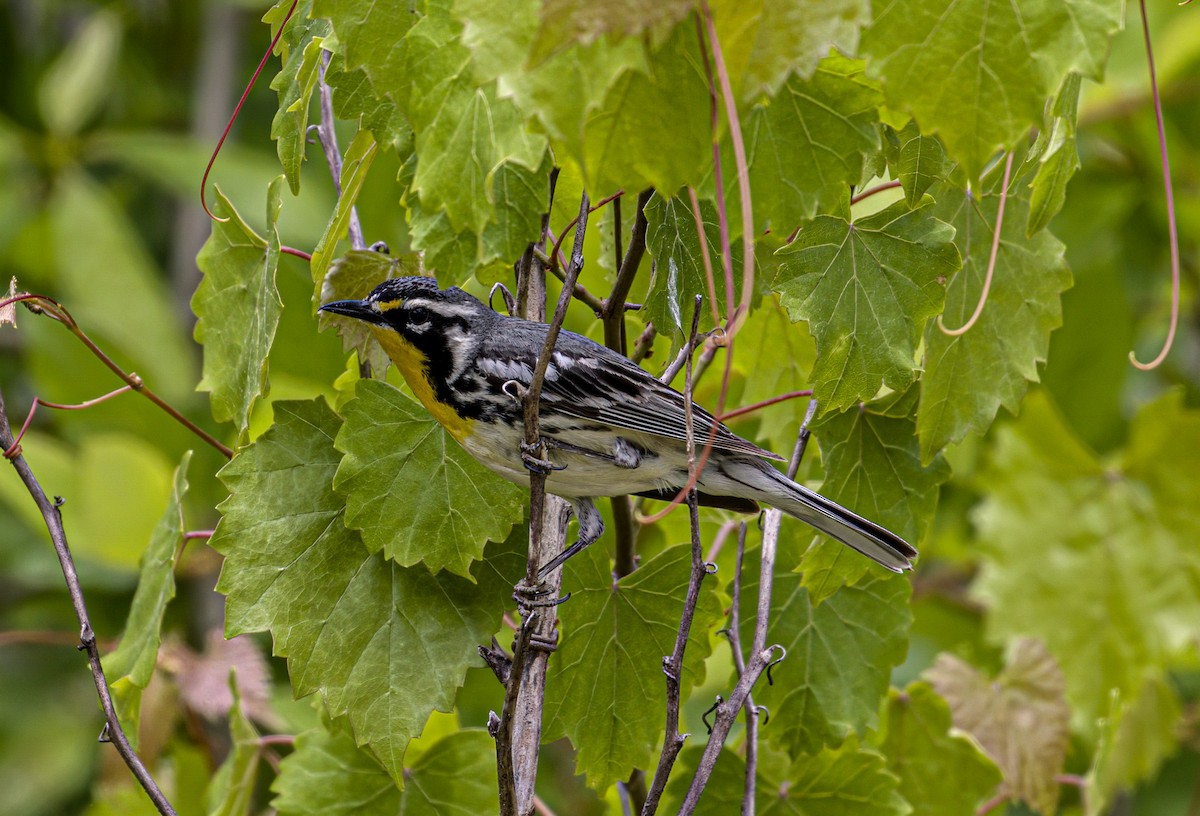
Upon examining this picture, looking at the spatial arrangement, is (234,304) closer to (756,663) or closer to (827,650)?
(756,663)

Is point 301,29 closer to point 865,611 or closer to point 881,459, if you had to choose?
point 881,459

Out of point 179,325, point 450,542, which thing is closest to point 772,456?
point 450,542

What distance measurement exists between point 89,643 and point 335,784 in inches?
17.9

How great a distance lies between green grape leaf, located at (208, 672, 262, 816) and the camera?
6.03ft

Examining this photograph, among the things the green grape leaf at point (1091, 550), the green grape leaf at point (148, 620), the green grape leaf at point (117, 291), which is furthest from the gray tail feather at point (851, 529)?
the green grape leaf at point (117, 291)

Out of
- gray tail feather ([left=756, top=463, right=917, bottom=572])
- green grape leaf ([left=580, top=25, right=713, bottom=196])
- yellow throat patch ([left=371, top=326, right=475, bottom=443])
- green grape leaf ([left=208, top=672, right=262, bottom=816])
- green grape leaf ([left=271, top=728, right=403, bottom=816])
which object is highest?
green grape leaf ([left=580, top=25, right=713, bottom=196])

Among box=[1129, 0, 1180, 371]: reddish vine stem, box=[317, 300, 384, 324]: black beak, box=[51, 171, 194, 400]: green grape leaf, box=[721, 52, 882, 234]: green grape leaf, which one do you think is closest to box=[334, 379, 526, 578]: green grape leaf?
box=[317, 300, 384, 324]: black beak

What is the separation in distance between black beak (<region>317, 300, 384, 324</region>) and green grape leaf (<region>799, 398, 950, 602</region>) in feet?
2.12

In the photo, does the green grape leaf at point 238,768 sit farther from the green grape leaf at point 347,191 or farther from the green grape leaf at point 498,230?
the green grape leaf at point 498,230

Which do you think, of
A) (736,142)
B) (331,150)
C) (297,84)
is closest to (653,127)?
(736,142)

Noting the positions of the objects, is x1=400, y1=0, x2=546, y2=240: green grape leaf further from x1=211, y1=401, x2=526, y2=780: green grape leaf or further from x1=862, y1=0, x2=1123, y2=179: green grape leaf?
x1=211, y1=401, x2=526, y2=780: green grape leaf

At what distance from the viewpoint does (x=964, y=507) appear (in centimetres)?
381

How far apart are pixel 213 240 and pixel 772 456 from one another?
32.7 inches

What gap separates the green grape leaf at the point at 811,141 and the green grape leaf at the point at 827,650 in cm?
68
